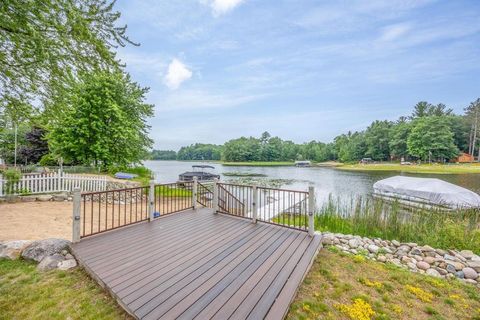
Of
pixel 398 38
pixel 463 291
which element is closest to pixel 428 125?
pixel 398 38

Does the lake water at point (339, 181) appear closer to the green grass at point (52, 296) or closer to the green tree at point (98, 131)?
the green tree at point (98, 131)

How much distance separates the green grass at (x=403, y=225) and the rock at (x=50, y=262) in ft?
20.7

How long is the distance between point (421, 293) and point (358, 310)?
1309 millimetres

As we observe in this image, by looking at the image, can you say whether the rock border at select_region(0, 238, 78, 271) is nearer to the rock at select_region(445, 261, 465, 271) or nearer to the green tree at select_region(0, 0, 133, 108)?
the green tree at select_region(0, 0, 133, 108)

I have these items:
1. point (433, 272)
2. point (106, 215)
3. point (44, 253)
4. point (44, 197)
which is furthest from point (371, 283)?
point (44, 197)

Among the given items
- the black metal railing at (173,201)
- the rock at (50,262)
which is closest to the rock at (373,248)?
the black metal railing at (173,201)

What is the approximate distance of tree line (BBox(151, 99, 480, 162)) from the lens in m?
40.5

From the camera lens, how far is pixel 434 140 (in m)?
39.7

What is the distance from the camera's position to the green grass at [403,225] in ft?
17.3

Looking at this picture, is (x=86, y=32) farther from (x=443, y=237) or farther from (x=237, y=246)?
(x=443, y=237)

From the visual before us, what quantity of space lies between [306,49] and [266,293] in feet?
60.1

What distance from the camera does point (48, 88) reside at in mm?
4219

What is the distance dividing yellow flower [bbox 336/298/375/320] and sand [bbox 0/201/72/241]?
551 cm

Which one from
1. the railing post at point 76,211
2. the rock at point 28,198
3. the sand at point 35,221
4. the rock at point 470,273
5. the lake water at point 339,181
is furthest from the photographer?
the lake water at point 339,181
